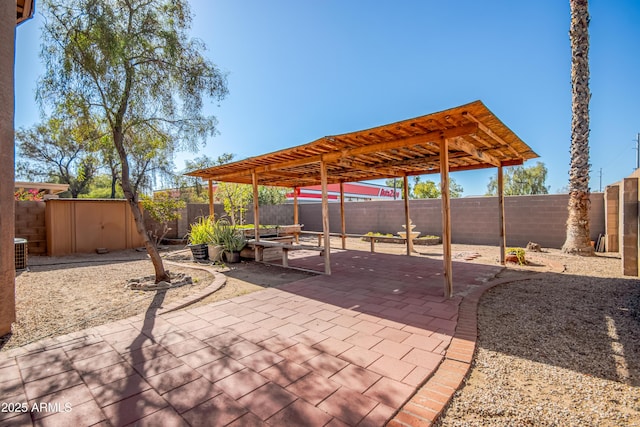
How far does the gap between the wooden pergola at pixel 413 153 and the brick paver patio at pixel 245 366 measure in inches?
66.1

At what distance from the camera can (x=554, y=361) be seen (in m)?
2.44

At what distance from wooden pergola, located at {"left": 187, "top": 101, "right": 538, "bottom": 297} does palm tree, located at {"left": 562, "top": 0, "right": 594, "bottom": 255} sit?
289 centimetres

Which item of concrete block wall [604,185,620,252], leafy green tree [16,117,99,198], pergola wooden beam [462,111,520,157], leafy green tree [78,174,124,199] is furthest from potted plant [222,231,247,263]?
leafy green tree [78,174,124,199]

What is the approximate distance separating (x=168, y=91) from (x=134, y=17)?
1184 millimetres

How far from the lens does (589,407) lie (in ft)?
6.07

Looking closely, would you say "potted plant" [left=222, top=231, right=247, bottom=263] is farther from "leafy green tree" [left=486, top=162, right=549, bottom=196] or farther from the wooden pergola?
"leafy green tree" [left=486, top=162, right=549, bottom=196]

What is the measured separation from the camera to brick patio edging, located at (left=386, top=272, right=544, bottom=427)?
1.75m

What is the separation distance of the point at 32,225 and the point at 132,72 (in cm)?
750

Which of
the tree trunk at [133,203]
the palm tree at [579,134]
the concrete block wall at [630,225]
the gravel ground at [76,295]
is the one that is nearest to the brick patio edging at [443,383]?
the gravel ground at [76,295]

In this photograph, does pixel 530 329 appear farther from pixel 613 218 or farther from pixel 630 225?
pixel 613 218

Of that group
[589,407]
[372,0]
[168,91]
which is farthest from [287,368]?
[372,0]

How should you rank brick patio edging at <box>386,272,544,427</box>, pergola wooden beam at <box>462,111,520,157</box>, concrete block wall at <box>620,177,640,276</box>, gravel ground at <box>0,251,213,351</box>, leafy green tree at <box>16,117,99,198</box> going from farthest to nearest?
leafy green tree at <box>16,117,99,198</box> < concrete block wall at <box>620,177,640,276</box> < pergola wooden beam at <box>462,111,520,157</box> < gravel ground at <box>0,251,213,351</box> < brick patio edging at <box>386,272,544,427</box>

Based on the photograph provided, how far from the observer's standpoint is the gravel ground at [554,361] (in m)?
1.79

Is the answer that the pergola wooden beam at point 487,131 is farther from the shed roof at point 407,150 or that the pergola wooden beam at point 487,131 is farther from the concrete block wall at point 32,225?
the concrete block wall at point 32,225
